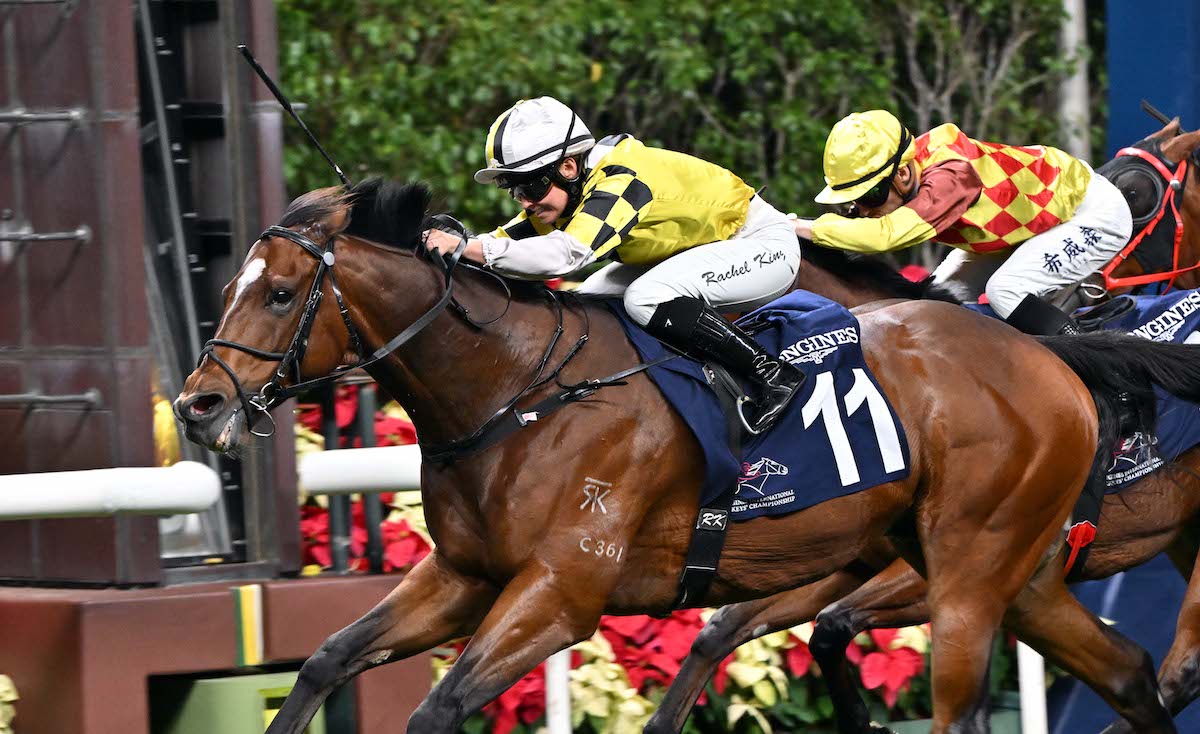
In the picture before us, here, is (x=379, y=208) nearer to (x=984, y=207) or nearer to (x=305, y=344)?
(x=305, y=344)

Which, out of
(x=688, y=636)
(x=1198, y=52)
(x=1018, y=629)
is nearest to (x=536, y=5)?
(x=1198, y=52)

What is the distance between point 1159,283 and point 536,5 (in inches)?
181

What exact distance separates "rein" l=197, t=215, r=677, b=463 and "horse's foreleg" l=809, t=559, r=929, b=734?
1.40m

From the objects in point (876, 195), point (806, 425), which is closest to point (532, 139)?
Result: point (806, 425)

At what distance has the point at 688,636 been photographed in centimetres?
602

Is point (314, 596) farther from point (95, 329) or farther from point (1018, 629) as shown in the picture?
point (1018, 629)

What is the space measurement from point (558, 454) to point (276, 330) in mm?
782

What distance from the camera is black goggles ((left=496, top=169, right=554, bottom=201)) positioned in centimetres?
471

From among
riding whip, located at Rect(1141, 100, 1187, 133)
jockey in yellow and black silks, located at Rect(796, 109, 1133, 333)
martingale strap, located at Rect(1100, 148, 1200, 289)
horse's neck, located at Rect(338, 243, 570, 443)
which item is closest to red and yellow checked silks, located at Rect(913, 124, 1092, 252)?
jockey in yellow and black silks, located at Rect(796, 109, 1133, 333)

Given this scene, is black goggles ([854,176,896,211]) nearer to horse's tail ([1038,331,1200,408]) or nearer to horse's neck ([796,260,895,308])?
horse's neck ([796,260,895,308])

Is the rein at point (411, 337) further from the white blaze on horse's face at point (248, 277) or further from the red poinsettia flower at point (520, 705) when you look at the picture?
the red poinsettia flower at point (520, 705)

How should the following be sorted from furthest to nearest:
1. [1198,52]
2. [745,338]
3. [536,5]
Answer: [536,5], [1198,52], [745,338]

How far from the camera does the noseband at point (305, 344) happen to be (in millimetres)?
4160

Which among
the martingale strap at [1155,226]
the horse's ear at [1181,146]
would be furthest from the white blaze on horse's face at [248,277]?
the horse's ear at [1181,146]
